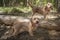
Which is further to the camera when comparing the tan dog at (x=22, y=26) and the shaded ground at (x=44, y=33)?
the shaded ground at (x=44, y=33)

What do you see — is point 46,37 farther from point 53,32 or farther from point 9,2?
point 9,2

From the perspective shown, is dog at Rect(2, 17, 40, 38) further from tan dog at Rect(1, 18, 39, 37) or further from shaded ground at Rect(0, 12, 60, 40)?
shaded ground at Rect(0, 12, 60, 40)

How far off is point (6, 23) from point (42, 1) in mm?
8225

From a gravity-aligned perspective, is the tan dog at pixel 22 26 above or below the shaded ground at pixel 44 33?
above

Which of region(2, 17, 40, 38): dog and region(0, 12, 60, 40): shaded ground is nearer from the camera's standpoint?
region(2, 17, 40, 38): dog

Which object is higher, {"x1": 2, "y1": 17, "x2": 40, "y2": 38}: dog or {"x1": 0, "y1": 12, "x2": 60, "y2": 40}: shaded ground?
{"x1": 2, "y1": 17, "x2": 40, "y2": 38}: dog

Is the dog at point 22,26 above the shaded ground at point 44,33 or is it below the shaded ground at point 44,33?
above

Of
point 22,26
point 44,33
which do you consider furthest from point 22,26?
point 44,33

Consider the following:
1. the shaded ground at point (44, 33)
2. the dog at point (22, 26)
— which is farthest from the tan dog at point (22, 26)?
the shaded ground at point (44, 33)

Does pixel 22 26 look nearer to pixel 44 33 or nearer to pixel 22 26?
pixel 22 26

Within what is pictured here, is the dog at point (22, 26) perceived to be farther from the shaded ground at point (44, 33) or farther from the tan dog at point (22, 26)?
the shaded ground at point (44, 33)

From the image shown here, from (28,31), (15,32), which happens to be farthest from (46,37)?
(15,32)

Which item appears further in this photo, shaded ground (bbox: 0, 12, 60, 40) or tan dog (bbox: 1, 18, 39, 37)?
shaded ground (bbox: 0, 12, 60, 40)

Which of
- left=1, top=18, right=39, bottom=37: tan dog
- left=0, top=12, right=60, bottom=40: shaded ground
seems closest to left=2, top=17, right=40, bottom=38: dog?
left=1, top=18, right=39, bottom=37: tan dog
